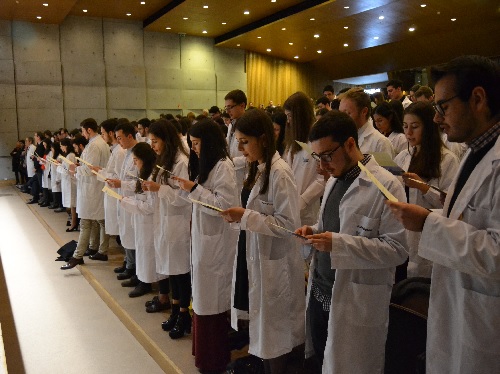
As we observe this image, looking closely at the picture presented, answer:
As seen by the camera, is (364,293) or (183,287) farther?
(183,287)

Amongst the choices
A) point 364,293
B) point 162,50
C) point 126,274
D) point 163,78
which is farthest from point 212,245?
point 162,50

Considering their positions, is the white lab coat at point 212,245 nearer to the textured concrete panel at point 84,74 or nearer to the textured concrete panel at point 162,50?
the textured concrete panel at point 84,74

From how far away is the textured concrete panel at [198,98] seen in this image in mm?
16000

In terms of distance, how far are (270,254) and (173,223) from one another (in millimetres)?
1242

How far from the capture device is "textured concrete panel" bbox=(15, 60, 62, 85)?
44.1ft

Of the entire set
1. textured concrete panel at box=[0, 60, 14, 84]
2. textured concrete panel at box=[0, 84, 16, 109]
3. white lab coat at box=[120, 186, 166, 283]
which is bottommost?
white lab coat at box=[120, 186, 166, 283]

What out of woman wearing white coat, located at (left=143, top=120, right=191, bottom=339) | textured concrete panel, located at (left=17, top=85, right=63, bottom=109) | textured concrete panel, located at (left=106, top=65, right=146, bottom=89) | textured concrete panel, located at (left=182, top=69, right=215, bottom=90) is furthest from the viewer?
textured concrete panel, located at (left=182, top=69, right=215, bottom=90)

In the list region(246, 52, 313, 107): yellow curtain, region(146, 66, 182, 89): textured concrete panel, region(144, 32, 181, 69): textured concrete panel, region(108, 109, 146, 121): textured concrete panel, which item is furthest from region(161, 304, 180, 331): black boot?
region(246, 52, 313, 107): yellow curtain

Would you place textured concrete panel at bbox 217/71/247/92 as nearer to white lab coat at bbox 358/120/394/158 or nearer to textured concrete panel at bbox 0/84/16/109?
textured concrete panel at bbox 0/84/16/109

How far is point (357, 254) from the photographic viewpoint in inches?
67.2

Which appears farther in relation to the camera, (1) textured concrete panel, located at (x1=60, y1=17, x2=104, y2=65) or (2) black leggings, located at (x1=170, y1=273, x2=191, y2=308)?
(1) textured concrete panel, located at (x1=60, y1=17, x2=104, y2=65)

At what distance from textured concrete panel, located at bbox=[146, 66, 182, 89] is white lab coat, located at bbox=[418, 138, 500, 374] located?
1487cm

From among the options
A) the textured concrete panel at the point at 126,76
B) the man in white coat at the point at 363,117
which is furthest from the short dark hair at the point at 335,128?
the textured concrete panel at the point at 126,76

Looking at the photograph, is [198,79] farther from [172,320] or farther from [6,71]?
[172,320]
